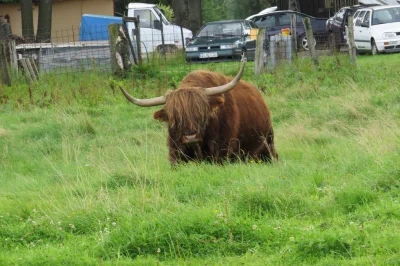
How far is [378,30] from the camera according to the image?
2658cm

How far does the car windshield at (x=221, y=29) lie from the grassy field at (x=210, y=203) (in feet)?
47.2

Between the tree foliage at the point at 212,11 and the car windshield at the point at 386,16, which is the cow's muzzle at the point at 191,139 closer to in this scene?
the car windshield at the point at 386,16

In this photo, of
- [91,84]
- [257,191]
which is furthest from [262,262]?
[91,84]

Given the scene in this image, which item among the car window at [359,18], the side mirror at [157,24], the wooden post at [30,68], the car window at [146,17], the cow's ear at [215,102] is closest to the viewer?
the cow's ear at [215,102]

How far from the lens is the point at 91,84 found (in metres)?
17.4

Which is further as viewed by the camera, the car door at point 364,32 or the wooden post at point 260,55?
the car door at point 364,32

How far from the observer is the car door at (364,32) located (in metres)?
27.3

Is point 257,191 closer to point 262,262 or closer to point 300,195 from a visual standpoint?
point 300,195

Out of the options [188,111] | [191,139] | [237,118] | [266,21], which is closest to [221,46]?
[266,21]

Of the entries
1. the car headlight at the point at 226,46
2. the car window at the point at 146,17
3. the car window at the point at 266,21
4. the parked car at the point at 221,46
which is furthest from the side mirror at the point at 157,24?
the car headlight at the point at 226,46

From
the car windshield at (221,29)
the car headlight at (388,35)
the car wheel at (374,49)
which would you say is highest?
the car windshield at (221,29)

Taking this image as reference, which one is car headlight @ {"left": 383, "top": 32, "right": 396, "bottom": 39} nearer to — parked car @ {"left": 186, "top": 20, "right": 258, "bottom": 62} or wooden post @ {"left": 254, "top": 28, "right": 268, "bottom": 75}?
parked car @ {"left": 186, "top": 20, "right": 258, "bottom": 62}

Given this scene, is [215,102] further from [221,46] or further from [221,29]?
[221,29]

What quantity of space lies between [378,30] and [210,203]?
828 inches
